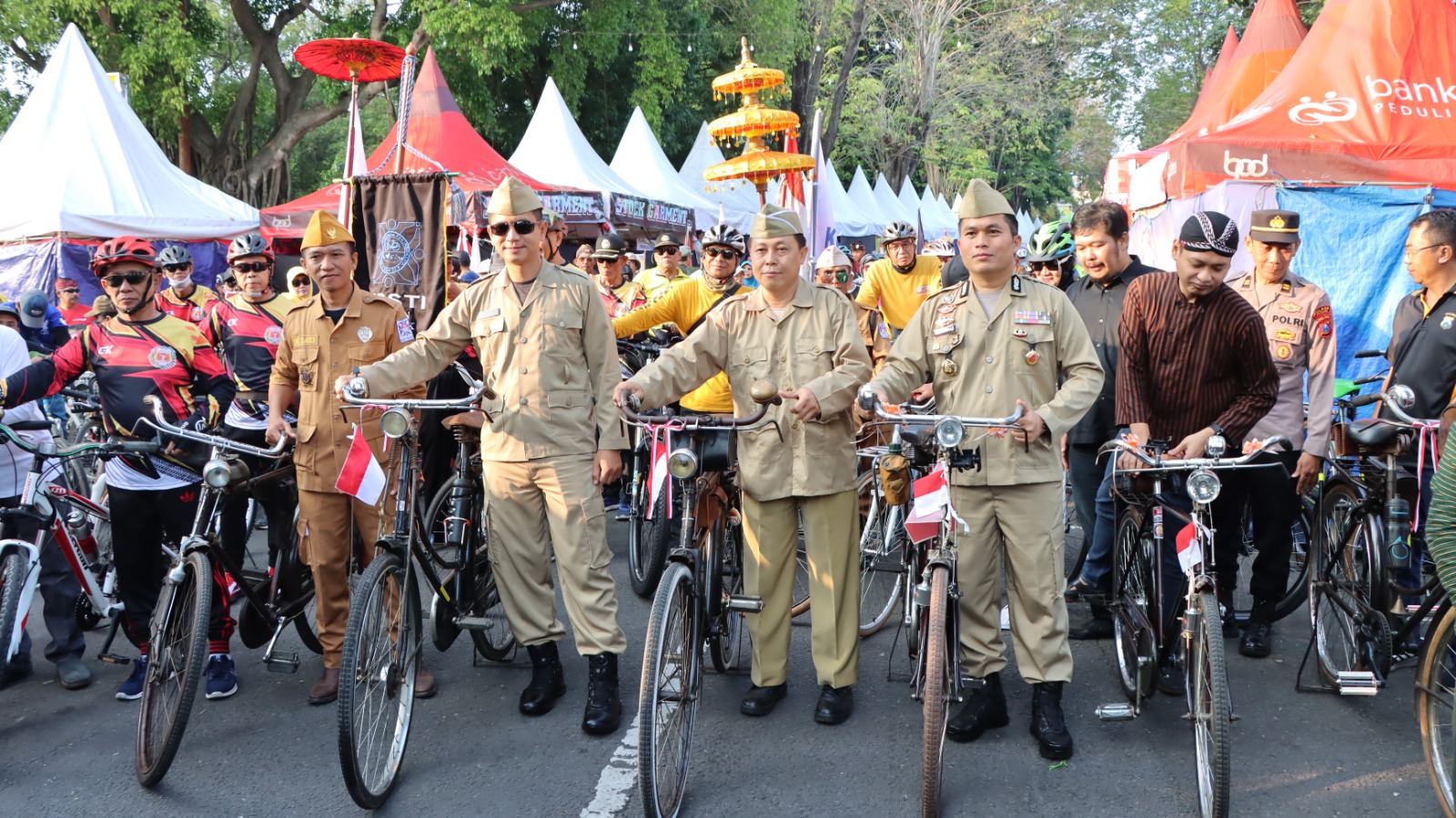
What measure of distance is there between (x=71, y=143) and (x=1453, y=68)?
15399 mm

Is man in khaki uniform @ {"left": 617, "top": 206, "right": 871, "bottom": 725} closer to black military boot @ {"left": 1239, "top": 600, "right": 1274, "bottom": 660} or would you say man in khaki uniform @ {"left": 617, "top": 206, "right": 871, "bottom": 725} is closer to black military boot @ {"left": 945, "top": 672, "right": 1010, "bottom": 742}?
black military boot @ {"left": 945, "top": 672, "right": 1010, "bottom": 742}

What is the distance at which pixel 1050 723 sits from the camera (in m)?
4.00

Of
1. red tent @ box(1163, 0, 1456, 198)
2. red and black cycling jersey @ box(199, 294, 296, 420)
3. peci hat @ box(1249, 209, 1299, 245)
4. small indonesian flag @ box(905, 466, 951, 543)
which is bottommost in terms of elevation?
small indonesian flag @ box(905, 466, 951, 543)

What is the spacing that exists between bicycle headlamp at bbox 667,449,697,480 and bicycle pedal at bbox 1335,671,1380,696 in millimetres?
2679

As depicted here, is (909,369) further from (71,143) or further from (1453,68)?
(71,143)

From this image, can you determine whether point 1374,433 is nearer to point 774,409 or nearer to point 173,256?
point 774,409

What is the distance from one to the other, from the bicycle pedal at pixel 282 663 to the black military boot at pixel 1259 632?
14.1 feet

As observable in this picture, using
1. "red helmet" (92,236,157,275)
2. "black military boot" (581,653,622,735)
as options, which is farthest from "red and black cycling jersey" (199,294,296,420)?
"black military boot" (581,653,622,735)

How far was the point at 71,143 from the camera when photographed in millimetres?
13898

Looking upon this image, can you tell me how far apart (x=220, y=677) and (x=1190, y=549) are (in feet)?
13.0

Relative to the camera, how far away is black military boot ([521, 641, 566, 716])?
4.46 meters

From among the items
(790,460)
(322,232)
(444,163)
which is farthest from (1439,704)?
(444,163)

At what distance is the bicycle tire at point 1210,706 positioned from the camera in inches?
129

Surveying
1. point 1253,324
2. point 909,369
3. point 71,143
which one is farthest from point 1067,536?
point 71,143
